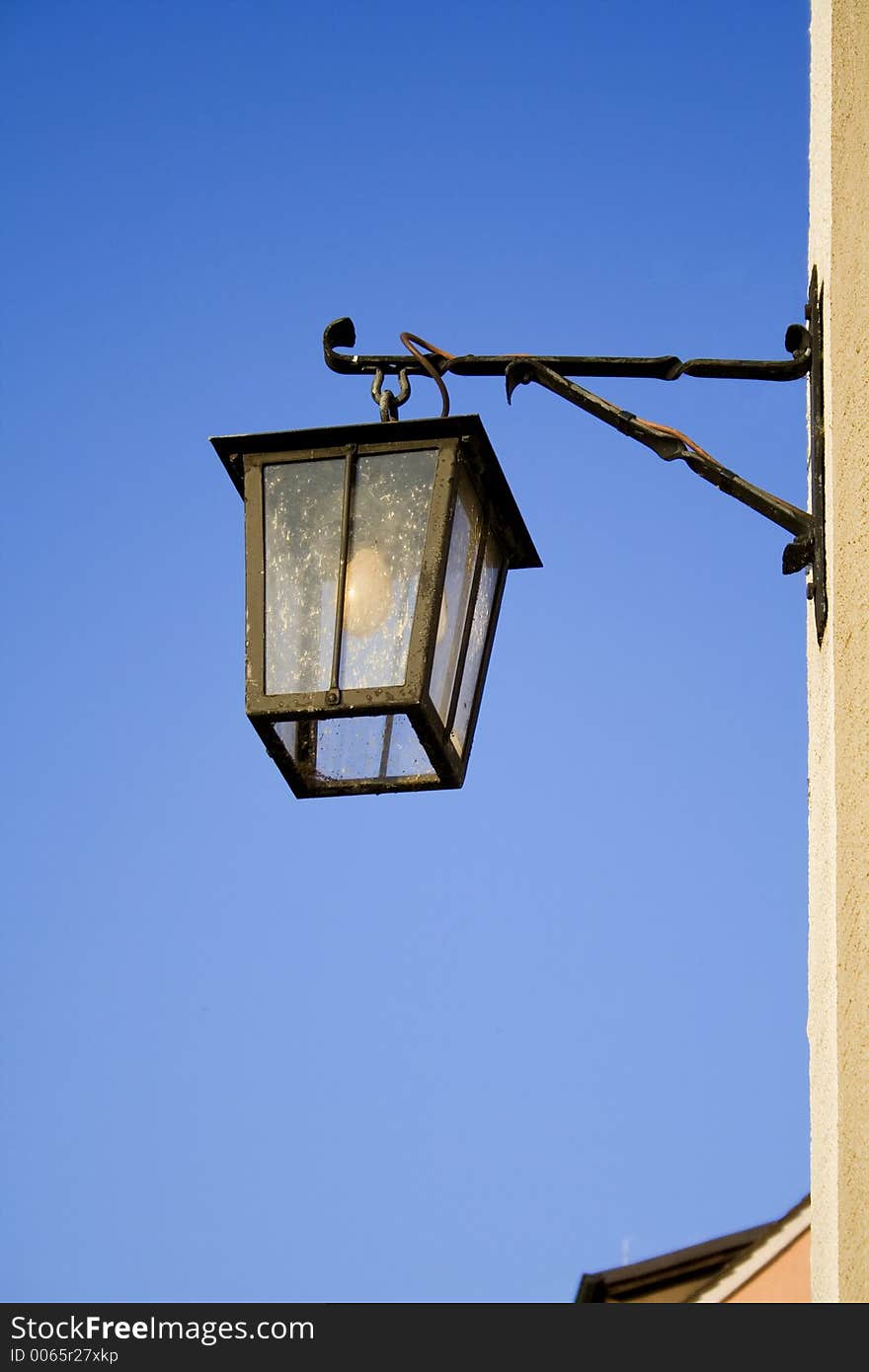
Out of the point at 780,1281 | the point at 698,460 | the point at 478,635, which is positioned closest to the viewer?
the point at 698,460

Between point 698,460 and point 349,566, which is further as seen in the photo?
point 349,566

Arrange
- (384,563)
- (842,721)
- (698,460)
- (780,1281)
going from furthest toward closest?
1. (780,1281)
2. (384,563)
3. (698,460)
4. (842,721)

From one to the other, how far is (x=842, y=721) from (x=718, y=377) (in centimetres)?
93

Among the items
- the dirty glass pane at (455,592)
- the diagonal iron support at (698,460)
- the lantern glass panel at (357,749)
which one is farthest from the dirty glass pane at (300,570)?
the diagonal iron support at (698,460)

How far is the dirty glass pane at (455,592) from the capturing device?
375cm

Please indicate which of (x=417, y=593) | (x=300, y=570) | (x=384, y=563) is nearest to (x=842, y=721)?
(x=417, y=593)

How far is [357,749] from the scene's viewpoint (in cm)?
380

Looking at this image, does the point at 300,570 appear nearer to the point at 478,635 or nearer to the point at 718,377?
the point at 478,635

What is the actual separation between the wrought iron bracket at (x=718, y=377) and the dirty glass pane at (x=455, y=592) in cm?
25

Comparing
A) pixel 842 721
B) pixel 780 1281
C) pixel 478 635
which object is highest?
pixel 478 635

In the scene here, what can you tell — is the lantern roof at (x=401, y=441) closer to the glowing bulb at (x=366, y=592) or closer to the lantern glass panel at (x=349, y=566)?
the lantern glass panel at (x=349, y=566)

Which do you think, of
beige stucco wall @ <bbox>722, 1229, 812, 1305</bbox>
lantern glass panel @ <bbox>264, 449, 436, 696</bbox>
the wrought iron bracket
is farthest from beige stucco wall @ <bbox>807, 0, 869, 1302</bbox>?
beige stucco wall @ <bbox>722, 1229, 812, 1305</bbox>

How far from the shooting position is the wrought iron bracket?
3529 millimetres
